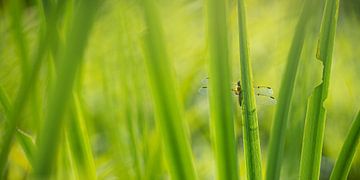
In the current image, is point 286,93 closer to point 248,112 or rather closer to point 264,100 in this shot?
point 248,112

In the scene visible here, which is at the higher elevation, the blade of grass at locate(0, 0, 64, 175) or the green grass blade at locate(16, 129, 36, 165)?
the blade of grass at locate(0, 0, 64, 175)

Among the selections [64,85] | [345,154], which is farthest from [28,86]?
[345,154]

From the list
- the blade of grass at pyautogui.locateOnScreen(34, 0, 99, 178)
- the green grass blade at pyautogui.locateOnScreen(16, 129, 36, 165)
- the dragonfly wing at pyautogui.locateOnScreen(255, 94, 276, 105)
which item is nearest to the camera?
the blade of grass at pyautogui.locateOnScreen(34, 0, 99, 178)

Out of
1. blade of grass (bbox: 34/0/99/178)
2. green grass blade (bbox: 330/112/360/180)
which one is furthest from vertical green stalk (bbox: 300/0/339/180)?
blade of grass (bbox: 34/0/99/178)

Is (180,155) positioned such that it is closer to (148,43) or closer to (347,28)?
(148,43)

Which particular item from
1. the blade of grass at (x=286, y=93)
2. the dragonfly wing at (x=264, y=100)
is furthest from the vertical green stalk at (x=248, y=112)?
the dragonfly wing at (x=264, y=100)

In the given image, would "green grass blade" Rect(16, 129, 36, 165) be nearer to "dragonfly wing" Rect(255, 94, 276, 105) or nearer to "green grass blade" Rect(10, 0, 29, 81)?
"green grass blade" Rect(10, 0, 29, 81)

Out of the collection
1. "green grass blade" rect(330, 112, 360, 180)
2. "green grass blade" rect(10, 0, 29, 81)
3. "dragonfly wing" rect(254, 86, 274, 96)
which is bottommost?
"green grass blade" rect(330, 112, 360, 180)
